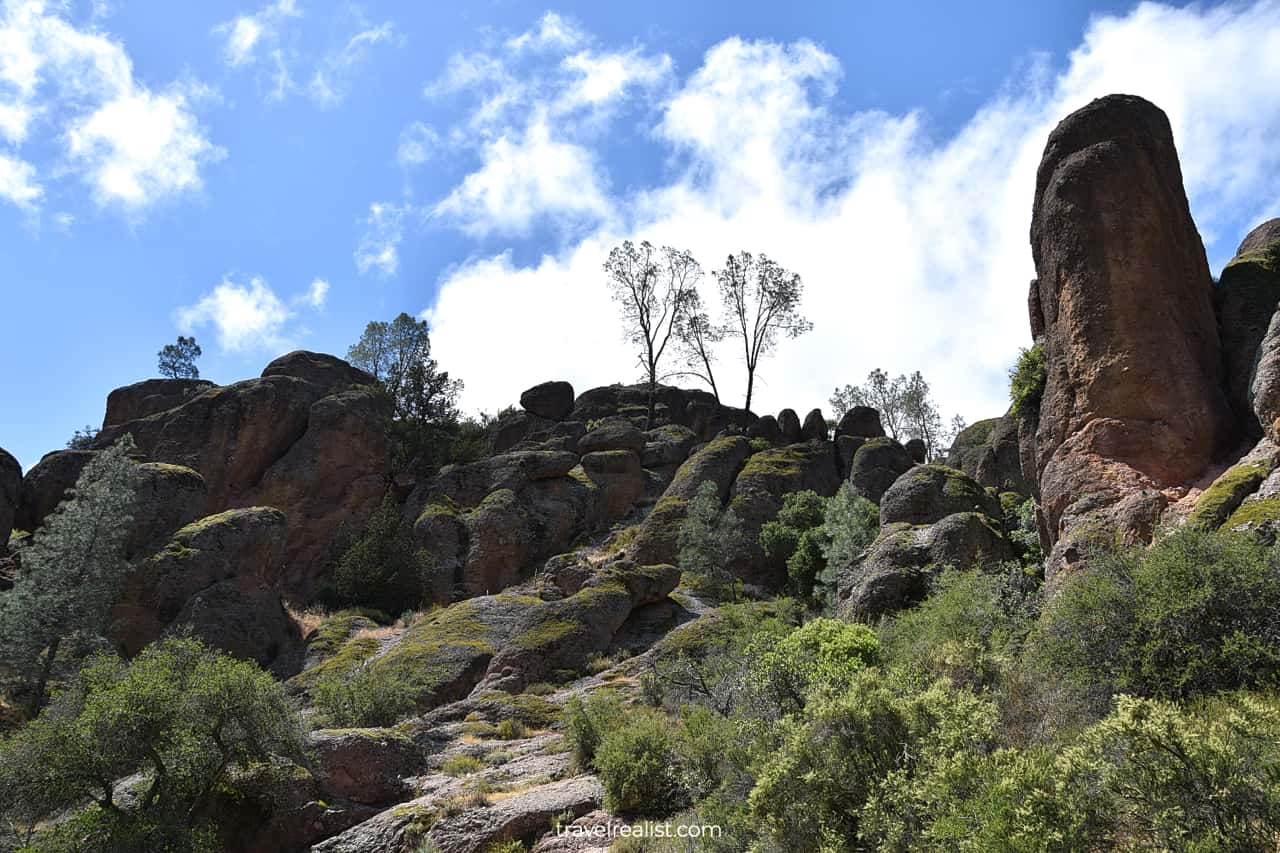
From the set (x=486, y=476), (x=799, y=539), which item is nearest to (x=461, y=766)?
(x=799, y=539)

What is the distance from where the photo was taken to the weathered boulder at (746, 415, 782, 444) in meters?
48.5

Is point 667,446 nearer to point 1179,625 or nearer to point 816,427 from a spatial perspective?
point 816,427

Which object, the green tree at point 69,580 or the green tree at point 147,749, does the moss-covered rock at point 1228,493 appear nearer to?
the green tree at point 147,749

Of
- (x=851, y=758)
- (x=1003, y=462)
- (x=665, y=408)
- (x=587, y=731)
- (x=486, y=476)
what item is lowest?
(x=587, y=731)

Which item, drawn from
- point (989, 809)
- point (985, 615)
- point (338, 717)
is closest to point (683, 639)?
point (338, 717)

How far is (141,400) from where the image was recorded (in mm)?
52094

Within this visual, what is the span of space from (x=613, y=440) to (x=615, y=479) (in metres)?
3.83

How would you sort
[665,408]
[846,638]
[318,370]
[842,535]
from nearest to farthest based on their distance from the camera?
[846,638] → [842,535] → [318,370] → [665,408]

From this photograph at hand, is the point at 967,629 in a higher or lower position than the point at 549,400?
lower

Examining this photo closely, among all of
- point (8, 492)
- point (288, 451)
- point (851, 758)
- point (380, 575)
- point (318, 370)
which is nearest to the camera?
point (851, 758)

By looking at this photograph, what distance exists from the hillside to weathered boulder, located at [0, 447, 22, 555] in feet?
0.59

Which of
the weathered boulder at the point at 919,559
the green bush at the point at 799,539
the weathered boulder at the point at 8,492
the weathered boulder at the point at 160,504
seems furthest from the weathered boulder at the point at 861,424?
the weathered boulder at the point at 8,492

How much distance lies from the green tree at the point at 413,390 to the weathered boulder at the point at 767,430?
19.5m

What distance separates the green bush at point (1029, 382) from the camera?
1847 centimetres
